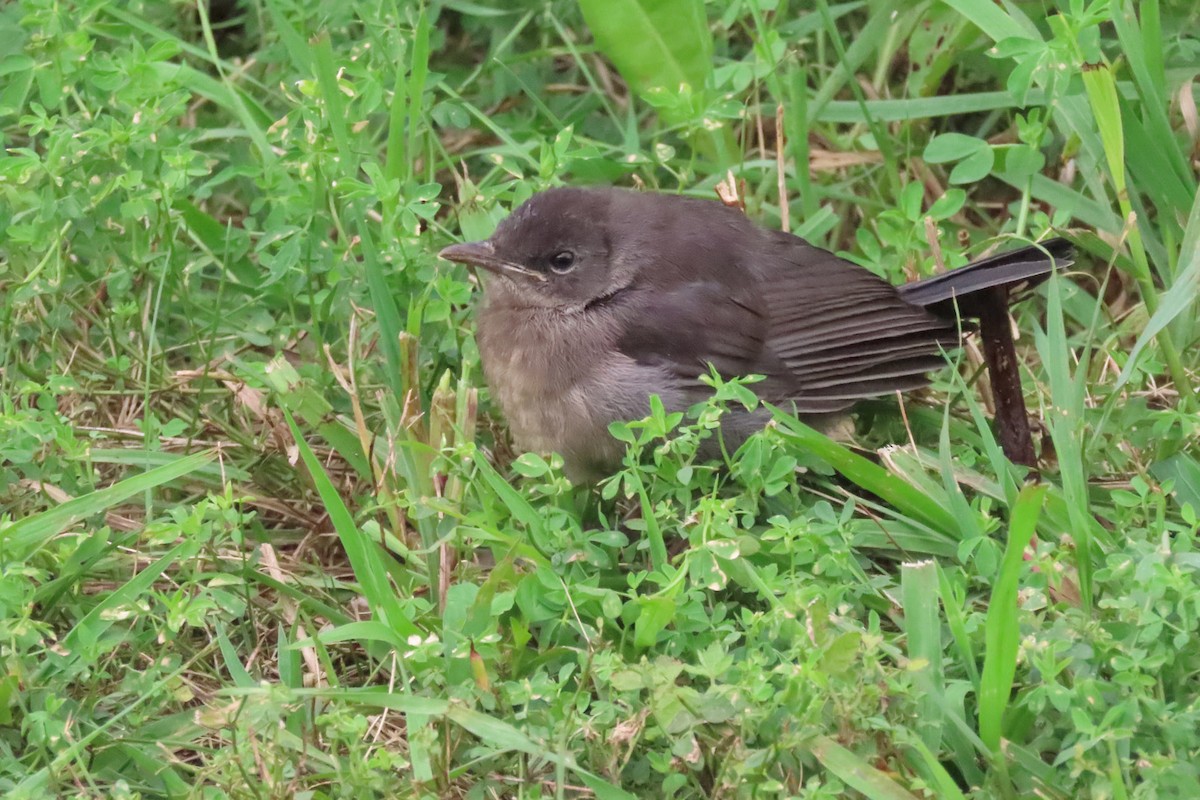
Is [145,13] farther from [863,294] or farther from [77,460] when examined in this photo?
[863,294]

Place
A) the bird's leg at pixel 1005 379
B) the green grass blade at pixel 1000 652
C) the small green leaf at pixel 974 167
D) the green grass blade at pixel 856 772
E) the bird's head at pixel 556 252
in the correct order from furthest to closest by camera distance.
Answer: the small green leaf at pixel 974 167 → the bird's head at pixel 556 252 → the bird's leg at pixel 1005 379 → the green grass blade at pixel 1000 652 → the green grass blade at pixel 856 772

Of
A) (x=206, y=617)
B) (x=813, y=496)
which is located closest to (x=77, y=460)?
(x=206, y=617)

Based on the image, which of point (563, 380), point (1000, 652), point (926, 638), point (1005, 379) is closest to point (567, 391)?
point (563, 380)

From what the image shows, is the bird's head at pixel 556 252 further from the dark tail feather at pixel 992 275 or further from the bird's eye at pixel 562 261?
the dark tail feather at pixel 992 275

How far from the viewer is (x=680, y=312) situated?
14.9 ft

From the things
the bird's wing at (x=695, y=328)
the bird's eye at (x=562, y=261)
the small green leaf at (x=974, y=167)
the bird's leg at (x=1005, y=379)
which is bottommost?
the bird's leg at (x=1005, y=379)

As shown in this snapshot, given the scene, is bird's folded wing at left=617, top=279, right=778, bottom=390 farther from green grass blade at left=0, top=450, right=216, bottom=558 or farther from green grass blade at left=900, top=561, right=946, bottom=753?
green grass blade at left=0, top=450, right=216, bottom=558

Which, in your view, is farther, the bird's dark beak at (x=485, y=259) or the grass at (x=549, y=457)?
the bird's dark beak at (x=485, y=259)

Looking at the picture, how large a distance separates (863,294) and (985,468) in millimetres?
762

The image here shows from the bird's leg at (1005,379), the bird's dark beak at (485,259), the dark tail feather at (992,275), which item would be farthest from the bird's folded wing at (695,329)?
the bird's leg at (1005,379)

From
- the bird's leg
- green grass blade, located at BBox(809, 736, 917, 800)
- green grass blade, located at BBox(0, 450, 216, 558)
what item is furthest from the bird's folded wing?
green grass blade, located at BBox(809, 736, 917, 800)

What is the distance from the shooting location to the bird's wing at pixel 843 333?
4656mm

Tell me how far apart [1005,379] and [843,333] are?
515 millimetres

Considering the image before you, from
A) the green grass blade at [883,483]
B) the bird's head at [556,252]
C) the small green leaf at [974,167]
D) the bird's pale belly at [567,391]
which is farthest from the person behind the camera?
the small green leaf at [974,167]
